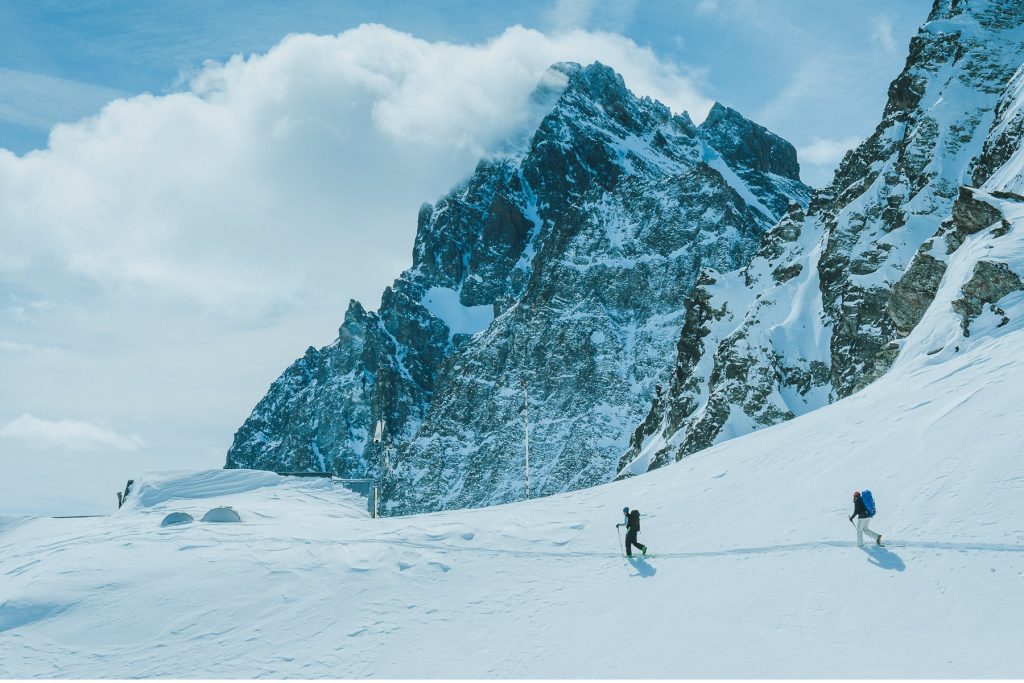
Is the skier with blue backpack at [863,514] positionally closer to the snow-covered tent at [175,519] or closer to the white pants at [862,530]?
the white pants at [862,530]

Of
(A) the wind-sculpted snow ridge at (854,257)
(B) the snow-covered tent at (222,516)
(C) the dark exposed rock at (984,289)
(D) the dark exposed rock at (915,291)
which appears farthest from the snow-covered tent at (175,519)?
(A) the wind-sculpted snow ridge at (854,257)

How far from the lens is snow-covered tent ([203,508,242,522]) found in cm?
3059

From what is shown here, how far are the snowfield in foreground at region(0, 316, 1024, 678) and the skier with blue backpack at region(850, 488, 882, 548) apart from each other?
1.15 ft

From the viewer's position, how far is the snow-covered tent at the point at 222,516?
3059 cm

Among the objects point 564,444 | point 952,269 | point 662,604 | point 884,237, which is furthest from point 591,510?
point 564,444

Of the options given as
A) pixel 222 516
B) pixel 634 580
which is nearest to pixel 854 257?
pixel 222 516

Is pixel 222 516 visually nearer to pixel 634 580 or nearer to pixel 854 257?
pixel 634 580

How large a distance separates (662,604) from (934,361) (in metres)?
20.8

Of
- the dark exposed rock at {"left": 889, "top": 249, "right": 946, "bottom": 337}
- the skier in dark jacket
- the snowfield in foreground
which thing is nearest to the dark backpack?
the skier in dark jacket

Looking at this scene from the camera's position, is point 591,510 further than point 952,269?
No

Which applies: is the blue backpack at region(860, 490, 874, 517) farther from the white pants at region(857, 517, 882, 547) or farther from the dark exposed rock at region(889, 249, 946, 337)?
the dark exposed rock at region(889, 249, 946, 337)

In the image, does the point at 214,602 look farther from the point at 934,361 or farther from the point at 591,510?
the point at 934,361

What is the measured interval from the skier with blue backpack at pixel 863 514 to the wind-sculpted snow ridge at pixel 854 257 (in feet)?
140

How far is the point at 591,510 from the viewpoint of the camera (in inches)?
993
